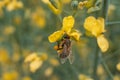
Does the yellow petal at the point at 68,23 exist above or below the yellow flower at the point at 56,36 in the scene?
above

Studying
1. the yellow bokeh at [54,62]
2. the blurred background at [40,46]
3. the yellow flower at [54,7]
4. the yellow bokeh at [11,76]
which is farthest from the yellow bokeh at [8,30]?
the yellow flower at [54,7]

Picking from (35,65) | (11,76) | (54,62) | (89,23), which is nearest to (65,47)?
(89,23)

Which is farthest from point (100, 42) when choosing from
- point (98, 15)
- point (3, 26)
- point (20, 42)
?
point (3, 26)

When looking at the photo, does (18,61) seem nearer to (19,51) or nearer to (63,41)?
(19,51)

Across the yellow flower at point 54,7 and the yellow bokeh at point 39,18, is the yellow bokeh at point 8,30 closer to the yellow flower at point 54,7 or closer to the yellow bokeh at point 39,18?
the yellow bokeh at point 39,18

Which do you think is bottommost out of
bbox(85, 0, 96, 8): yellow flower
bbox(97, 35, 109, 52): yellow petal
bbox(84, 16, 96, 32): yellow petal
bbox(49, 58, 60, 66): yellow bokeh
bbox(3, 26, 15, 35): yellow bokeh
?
bbox(49, 58, 60, 66): yellow bokeh

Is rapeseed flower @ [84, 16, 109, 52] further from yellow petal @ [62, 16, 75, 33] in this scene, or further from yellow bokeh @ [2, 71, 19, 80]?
yellow bokeh @ [2, 71, 19, 80]

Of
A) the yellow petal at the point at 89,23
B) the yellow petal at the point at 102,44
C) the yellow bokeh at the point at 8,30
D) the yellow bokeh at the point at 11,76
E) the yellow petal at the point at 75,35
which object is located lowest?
the yellow bokeh at the point at 11,76

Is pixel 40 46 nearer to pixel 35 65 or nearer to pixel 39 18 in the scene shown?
pixel 39 18

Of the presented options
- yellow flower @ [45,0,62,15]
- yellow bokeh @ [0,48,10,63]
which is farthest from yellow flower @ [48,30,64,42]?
yellow bokeh @ [0,48,10,63]
